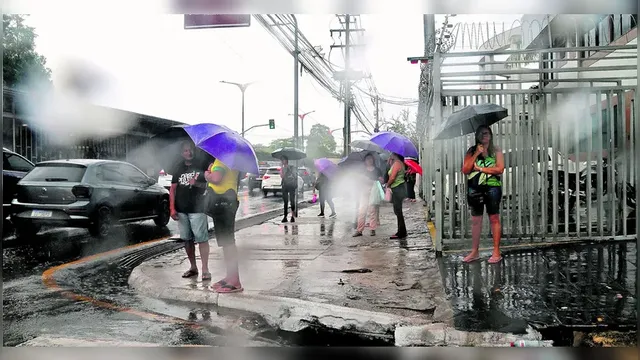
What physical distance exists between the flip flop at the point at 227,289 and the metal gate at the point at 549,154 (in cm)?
254

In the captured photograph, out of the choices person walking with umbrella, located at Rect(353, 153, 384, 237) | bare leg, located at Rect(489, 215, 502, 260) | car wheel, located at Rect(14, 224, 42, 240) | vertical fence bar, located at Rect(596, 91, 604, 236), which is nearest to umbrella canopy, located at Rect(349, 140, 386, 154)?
person walking with umbrella, located at Rect(353, 153, 384, 237)

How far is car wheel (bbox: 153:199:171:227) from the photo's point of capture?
7.34 meters

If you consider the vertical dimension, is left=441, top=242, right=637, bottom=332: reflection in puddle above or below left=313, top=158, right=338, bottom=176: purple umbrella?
below

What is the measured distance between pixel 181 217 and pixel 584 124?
184 inches

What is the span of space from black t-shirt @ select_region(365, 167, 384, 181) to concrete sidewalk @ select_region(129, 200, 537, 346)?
0.94 meters

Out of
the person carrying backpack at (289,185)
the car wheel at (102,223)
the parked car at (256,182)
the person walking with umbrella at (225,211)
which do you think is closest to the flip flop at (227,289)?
the person walking with umbrella at (225,211)

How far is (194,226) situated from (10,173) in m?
1.69

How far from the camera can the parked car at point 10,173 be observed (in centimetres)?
478

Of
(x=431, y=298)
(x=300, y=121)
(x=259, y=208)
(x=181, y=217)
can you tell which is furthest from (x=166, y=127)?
(x=431, y=298)

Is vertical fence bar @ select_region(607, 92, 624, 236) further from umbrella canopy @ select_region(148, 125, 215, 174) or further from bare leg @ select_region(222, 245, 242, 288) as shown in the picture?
umbrella canopy @ select_region(148, 125, 215, 174)

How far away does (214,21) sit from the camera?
5.16 meters

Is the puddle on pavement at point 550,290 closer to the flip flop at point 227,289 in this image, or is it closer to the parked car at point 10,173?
the flip flop at point 227,289

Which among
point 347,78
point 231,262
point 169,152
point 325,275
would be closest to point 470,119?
point 325,275

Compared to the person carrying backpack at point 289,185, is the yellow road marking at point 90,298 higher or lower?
lower
